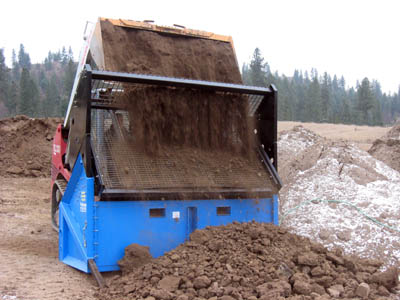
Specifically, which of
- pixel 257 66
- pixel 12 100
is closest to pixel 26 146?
pixel 257 66

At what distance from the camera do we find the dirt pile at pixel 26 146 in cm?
1521

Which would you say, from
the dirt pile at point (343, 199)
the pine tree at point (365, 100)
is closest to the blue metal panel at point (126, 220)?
the dirt pile at point (343, 199)

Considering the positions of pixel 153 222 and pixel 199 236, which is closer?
pixel 199 236

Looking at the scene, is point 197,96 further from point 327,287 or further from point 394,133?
point 394,133

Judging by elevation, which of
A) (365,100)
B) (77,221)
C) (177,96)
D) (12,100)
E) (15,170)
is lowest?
(77,221)

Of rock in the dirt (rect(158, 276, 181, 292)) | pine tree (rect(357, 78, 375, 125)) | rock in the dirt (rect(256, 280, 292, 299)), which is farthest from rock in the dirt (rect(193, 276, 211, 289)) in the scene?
pine tree (rect(357, 78, 375, 125))

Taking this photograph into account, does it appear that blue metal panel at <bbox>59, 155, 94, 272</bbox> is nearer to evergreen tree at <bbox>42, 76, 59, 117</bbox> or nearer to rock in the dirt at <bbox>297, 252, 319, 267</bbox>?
rock in the dirt at <bbox>297, 252, 319, 267</bbox>

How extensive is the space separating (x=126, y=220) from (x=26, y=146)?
13180 mm

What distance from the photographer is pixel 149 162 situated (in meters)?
4.60

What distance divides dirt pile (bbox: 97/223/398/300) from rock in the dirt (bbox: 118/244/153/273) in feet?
0.20

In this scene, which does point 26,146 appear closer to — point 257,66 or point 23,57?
point 257,66

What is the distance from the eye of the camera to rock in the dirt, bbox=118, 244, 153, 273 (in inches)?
163

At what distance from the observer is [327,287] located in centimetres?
379

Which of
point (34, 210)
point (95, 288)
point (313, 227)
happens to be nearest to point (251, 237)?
point (95, 288)
